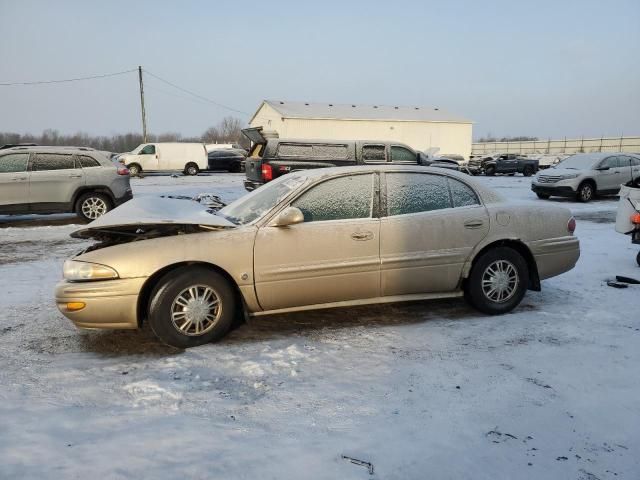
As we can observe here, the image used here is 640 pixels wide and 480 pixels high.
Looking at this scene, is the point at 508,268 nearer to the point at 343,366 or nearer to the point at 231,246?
the point at 343,366

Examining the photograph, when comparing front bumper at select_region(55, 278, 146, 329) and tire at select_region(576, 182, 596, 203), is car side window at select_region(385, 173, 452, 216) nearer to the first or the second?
Answer: front bumper at select_region(55, 278, 146, 329)

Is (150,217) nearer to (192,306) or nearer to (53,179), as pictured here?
(192,306)

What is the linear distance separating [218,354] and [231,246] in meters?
0.85

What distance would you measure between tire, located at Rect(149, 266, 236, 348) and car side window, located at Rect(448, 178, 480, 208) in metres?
2.28

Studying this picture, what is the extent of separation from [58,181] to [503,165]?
2778 cm

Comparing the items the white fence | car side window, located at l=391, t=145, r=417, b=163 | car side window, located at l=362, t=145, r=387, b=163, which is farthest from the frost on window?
the white fence

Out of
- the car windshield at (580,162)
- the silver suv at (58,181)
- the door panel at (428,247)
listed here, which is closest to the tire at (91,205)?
the silver suv at (58,181)

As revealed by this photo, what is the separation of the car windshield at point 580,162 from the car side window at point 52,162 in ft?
46.3

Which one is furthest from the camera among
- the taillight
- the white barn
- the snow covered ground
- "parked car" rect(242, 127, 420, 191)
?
the white barn

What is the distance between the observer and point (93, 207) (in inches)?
410

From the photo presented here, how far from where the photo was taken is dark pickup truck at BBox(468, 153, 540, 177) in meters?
31.3

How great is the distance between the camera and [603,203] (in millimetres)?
14484

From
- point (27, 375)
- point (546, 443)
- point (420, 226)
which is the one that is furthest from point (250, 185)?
point (546, 443)

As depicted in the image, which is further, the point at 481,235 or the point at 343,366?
the point at 481,235
